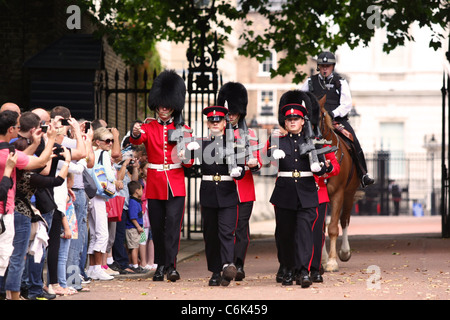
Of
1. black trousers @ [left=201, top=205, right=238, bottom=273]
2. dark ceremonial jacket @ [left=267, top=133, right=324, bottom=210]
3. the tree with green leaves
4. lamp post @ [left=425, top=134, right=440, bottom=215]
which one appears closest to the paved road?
black trousers @ [left=201, top=205, right=238, bottom=273]

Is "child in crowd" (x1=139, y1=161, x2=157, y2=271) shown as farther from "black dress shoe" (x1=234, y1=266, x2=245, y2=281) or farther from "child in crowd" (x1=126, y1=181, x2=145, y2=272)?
"black dress shoe" (x1=234, y1=266, x2=245, y2=281)

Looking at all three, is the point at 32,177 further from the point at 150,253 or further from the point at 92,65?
the point at 92,65

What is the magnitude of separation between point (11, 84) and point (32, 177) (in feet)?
24.1

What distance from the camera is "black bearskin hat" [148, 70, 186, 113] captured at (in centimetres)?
1047

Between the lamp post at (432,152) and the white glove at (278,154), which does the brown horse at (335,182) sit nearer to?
the white glove at (278,154)

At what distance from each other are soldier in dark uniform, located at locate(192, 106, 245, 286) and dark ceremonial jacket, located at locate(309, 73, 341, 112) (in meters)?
2.04

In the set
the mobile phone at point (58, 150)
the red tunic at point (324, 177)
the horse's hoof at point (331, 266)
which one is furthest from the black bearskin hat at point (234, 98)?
the mobile phone at point (58, 150)

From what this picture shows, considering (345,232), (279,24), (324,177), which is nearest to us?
(324,177)

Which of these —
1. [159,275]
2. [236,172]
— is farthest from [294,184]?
[159,275]

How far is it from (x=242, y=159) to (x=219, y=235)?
2.68 ft

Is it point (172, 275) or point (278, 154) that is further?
point (172, 275)

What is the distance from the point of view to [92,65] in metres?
14.4

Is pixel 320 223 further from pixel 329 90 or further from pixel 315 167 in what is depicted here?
pixel 329 90

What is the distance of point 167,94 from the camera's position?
10492 millimetres
